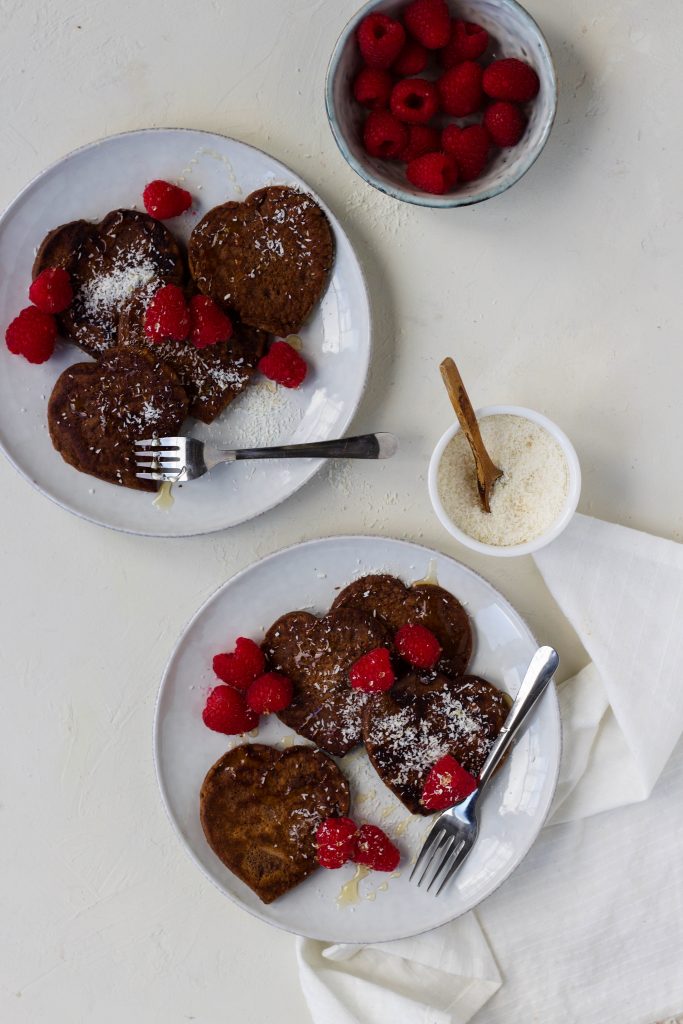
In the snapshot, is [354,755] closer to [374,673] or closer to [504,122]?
[374,673]

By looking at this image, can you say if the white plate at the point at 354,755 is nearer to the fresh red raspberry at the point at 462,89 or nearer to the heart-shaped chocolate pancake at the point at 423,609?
the heart-shaped chocolate pancake at the point at 423,609

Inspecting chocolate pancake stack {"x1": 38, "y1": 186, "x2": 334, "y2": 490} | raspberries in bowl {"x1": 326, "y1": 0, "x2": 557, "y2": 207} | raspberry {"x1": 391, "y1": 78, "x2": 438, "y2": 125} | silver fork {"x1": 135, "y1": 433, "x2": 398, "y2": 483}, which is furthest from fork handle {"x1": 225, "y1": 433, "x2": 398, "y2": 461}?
raspberry {"x1": 391, "y1": 78, "x2": 438, "y2": 125}

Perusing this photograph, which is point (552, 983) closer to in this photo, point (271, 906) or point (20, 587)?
point (271, 906)

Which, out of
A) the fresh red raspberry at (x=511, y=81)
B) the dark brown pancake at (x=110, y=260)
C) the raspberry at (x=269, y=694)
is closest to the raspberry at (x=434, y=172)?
the fresh red raspberry at (x=511, y=81)

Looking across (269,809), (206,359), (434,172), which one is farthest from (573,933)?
(434,172)

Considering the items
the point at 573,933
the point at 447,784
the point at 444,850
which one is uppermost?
the point at 447,784
